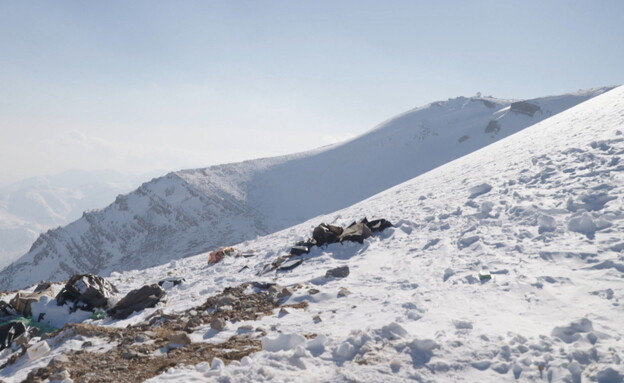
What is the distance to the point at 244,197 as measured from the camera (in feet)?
306

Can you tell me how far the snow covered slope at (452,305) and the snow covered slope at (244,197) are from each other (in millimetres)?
65756

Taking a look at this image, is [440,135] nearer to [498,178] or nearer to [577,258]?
[498,178]

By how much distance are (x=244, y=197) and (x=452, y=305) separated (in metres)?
88.7

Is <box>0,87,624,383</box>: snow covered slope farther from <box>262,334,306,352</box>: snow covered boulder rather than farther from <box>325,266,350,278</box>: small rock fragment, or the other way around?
<box>325,266,350,278</box>: small rock fragment

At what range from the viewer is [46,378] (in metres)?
5.15

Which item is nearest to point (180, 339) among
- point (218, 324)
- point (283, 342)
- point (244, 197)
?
point (218, 324)

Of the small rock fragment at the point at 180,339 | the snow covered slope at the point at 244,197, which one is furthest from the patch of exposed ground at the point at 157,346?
the snow covered slope at the point at 244,197

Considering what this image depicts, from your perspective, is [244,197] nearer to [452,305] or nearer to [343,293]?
[343,293]

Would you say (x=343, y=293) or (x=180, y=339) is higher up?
(x=180, y=339)

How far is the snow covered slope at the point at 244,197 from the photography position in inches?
3243

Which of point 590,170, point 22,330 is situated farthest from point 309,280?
point 590,170

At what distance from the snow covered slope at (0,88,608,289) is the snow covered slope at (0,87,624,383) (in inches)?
2589

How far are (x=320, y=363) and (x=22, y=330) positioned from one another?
837 cm

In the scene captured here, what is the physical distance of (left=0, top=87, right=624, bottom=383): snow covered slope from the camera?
4.80 meters
